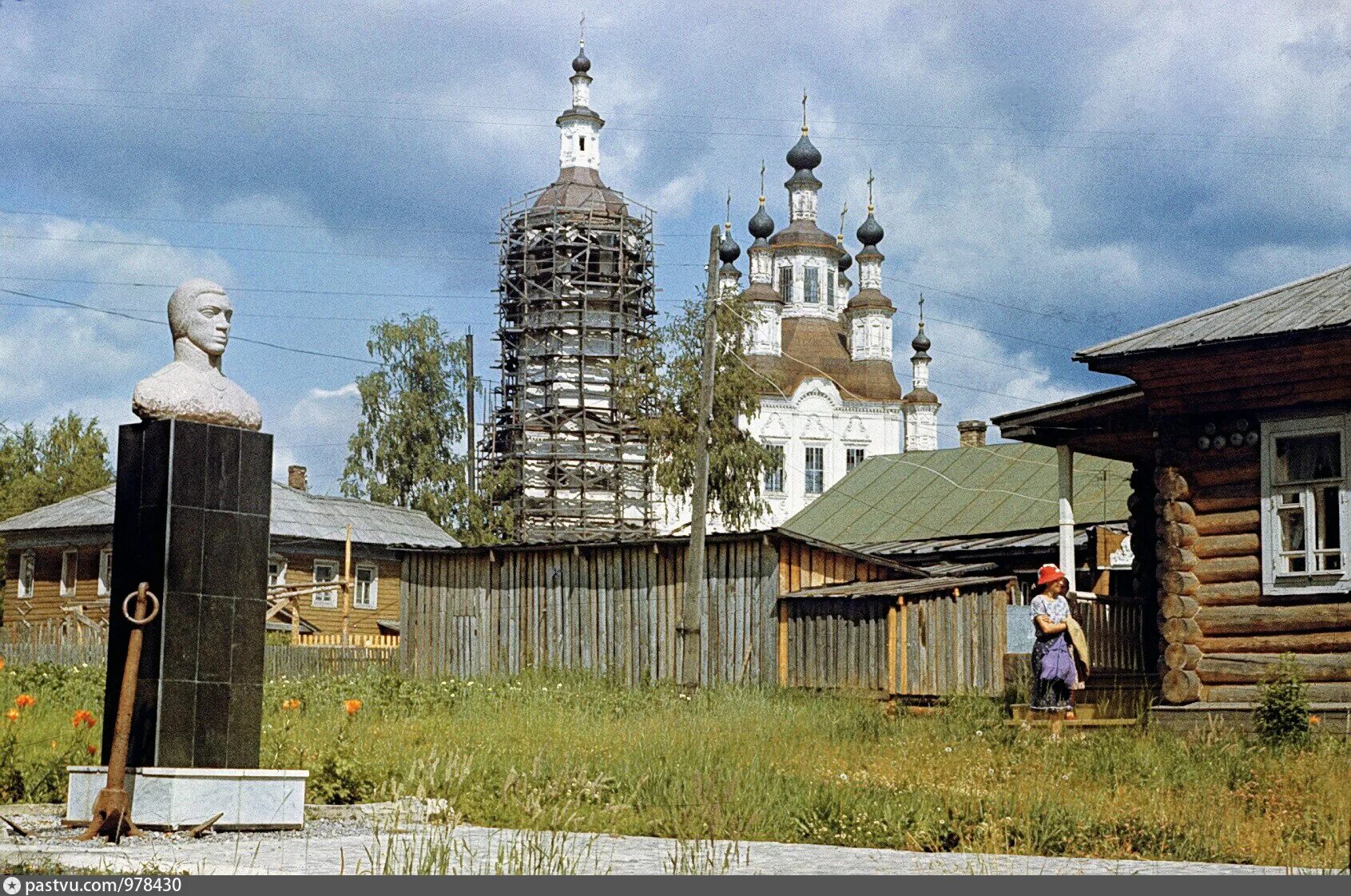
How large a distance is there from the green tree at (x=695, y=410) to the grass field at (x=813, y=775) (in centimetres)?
2916

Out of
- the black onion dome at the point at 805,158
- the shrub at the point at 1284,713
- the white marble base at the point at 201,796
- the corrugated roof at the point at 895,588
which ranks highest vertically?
the black onion dome at the point at 805,158

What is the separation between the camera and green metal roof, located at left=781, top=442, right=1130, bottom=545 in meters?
31.4

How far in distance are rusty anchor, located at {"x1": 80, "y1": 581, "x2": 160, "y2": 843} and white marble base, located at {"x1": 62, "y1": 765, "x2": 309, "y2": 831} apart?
168 mm

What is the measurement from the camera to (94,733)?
14.1m

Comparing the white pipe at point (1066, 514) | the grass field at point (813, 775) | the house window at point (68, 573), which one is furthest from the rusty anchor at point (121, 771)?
the house window at point (68, 573)

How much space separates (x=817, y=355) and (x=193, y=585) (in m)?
77.2

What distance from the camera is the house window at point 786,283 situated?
287 feet

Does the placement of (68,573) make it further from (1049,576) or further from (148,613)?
(148,613)

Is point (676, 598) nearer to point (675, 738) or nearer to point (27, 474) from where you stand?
point (675, 738)

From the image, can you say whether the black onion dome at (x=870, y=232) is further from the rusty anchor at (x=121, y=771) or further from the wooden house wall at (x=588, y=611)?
the rusty anchor at (x=121, y=771)

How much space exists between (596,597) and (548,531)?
34984mm

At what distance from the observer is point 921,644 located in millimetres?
21594
